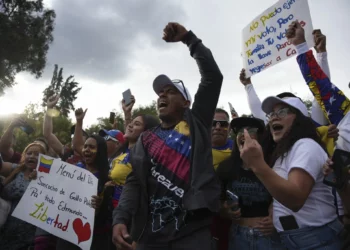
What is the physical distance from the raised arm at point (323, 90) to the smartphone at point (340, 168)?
0.90 metres

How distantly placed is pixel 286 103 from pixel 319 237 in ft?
2.90

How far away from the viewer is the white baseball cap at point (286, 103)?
2.24m

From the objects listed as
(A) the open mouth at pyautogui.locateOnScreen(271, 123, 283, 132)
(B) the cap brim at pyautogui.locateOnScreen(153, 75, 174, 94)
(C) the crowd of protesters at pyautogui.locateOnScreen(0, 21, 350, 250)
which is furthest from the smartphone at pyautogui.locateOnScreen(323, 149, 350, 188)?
(B) the cap brim at pyautogui.locateOnScreen(153, 75, 174, 94)

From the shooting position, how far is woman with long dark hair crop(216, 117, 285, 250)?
2.54 meters

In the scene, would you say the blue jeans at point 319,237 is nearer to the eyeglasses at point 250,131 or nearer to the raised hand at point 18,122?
the eyeglasses at point 250,131

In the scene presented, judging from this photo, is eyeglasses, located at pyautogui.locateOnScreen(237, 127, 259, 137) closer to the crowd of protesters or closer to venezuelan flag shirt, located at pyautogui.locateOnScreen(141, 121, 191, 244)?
the crowd of protesters

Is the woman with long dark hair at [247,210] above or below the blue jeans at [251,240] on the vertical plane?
above

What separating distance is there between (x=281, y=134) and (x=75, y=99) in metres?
59.3

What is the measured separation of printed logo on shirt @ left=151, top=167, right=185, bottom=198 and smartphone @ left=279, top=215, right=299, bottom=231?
648 mm

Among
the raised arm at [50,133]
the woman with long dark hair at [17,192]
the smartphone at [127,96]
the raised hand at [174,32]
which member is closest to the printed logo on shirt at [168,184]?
the raised hand at [174,32]

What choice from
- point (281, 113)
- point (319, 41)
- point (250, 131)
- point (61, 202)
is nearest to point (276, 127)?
point (281, 113)

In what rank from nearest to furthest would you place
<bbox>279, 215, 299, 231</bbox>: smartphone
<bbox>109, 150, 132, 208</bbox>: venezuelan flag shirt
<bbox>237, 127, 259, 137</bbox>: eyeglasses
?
<bbox>279, 215, 299, 231</bbox>: smartphone, <bbox>237, 127, 259, 137</bbox>: eyeglasses, <bbox>109, 150, 132, 208</bbox>: venezuelan flag shirt

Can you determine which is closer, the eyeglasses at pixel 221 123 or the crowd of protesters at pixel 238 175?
the crowd of protesters at pixel 238 175

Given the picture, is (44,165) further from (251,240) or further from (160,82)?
(251,240)
